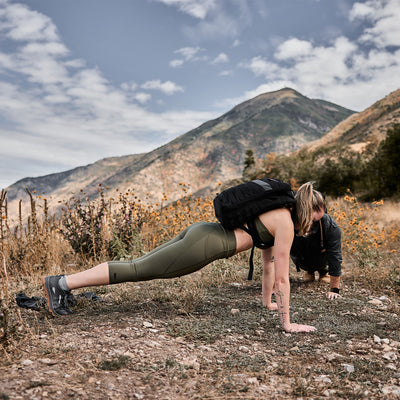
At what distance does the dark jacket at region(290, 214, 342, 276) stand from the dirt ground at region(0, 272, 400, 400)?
1.62ft

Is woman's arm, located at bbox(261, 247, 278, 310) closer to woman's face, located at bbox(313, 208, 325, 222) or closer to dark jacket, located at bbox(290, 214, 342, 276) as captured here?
woman's face, located at bbox(313, 208, 325, 222)

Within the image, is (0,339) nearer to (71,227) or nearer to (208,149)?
(71,227)

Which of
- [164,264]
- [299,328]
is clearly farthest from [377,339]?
[164,264]

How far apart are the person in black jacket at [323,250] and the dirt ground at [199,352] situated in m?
0.37

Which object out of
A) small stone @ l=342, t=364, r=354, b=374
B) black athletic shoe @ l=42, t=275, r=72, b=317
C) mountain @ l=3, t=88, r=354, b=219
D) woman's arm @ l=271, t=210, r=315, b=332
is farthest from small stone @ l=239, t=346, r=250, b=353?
mountain @ l=3, t=88, r=354, b=219

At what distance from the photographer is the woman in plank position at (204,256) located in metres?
2.71

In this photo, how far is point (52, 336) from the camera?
2410 millimetres

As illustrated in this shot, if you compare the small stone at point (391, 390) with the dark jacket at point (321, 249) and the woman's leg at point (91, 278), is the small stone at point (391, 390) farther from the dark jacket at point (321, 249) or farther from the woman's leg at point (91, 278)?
the woman's leg at point (91, 278)

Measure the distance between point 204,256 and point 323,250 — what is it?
1.89m

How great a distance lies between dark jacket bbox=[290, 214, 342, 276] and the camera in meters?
3.77

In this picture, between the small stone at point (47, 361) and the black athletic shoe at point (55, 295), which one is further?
the black athletic shoe at point (55, 295)

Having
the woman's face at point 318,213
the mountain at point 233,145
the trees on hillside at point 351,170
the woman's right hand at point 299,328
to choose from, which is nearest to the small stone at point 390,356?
the woman's right hand at point 299,328

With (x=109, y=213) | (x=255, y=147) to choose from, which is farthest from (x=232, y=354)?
(x=255, y=147)

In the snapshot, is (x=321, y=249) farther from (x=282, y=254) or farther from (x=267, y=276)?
(x=282, y=254)
